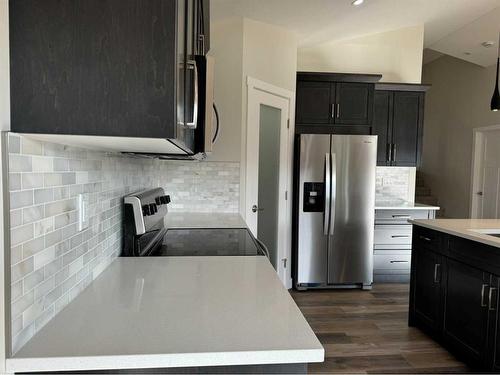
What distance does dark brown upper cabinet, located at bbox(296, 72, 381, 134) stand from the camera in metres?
4.21

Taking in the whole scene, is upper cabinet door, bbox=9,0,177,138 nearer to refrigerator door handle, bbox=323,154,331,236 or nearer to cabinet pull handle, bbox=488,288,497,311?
cabinet pull handle, bbox=488,288,497,311

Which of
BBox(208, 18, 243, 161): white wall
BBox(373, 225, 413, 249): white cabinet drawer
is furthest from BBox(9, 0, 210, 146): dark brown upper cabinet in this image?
BBox(373, 225, 413, 249): white cabinet drawer

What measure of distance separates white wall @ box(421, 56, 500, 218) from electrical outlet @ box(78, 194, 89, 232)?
6048 millimetres

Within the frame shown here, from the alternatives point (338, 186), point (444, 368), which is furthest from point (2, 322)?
point (338, 186)

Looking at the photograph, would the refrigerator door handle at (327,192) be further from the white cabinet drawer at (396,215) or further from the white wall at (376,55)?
the white wall at (376,55)

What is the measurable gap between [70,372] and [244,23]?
10.2 ft

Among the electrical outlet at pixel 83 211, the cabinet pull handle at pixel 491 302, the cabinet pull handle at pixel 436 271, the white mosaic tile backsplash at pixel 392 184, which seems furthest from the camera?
the white mosaic tile backsplash at pixel 392 184

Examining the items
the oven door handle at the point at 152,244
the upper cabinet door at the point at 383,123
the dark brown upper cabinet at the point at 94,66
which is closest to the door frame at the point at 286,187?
the upper cabinet door at the point at 383,123

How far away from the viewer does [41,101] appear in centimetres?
85

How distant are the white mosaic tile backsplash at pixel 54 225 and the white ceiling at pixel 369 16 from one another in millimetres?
2113

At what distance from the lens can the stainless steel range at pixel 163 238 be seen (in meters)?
1.69

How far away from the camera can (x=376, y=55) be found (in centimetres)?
476

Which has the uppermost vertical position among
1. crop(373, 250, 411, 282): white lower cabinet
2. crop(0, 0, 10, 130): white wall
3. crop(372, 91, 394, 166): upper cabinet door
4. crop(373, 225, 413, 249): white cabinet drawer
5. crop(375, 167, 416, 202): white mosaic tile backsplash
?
crop(372, 91, 394, 166): upper cabinet door

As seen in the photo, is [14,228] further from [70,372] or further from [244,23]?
[244,23]
